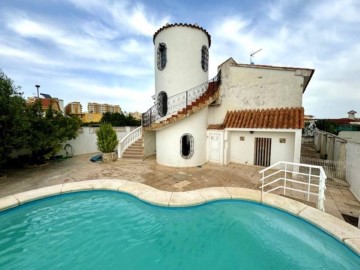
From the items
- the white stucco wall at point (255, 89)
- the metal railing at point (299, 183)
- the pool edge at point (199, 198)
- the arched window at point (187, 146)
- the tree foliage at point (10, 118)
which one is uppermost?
the white stucco wall at point (255, 89)

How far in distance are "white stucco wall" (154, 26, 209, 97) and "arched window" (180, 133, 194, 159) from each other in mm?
3236

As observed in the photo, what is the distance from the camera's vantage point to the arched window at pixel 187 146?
1059 centimetres

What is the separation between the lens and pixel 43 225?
513 cm

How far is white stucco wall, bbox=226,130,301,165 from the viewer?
9.45 metres

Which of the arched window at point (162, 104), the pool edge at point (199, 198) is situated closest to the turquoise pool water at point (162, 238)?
the pool edge at point (199, 198)

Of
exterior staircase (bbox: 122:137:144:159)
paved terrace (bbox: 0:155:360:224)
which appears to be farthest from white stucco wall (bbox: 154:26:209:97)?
paved terrace (bbox: 0:155:360:224)

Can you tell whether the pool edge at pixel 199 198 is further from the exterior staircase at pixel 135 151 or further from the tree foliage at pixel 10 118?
the exterior staircase at pixel 135 151

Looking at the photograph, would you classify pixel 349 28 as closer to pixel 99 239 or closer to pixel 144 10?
pixel 144 10

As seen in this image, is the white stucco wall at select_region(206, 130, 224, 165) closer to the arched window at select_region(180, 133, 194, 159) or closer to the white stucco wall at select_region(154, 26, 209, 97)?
→ the arched window at select_region(180, 133, 194, 159)

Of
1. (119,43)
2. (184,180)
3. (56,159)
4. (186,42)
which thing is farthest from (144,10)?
(56,159)

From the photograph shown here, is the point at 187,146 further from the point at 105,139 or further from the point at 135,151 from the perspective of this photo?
the point at 105,139

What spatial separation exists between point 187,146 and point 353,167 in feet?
26.9

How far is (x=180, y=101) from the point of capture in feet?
36.1

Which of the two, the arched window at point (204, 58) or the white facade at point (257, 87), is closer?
the white facade at point (257, 87)
